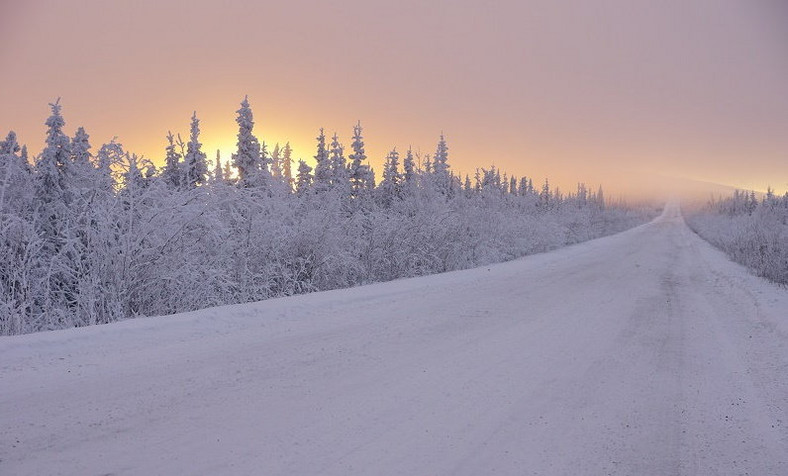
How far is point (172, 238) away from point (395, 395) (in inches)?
276

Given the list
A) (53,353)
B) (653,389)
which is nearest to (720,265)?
(653,389)

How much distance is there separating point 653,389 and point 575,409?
1.27 meters

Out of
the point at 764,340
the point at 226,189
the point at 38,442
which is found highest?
the point at 226,189

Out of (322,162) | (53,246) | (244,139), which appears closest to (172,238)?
(53,246)

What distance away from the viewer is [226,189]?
39.9 feet

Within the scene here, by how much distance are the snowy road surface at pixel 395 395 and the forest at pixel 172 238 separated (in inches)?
97.6

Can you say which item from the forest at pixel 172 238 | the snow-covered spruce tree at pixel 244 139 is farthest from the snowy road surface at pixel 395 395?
the snow-covered spruce tree at pixel 244 139

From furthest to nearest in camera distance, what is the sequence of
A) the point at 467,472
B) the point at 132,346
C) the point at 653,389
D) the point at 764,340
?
the point at 764,340, the point at 132,346, the point at 653,389, the point at 467,472

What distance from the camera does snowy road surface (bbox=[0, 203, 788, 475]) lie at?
334 cm

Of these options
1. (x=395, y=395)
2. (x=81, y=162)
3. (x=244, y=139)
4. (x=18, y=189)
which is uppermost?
(x=244, y=139)

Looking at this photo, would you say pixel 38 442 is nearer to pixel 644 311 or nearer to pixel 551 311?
pixel 551 311

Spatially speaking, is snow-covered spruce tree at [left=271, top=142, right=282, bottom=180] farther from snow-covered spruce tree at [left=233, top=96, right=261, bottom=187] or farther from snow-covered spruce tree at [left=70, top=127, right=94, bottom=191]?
snow-covered spruce tree at [left=233, top=96, right=261, bottom=187]

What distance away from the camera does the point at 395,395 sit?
454cm

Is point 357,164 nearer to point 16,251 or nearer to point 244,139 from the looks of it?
point 244,139
